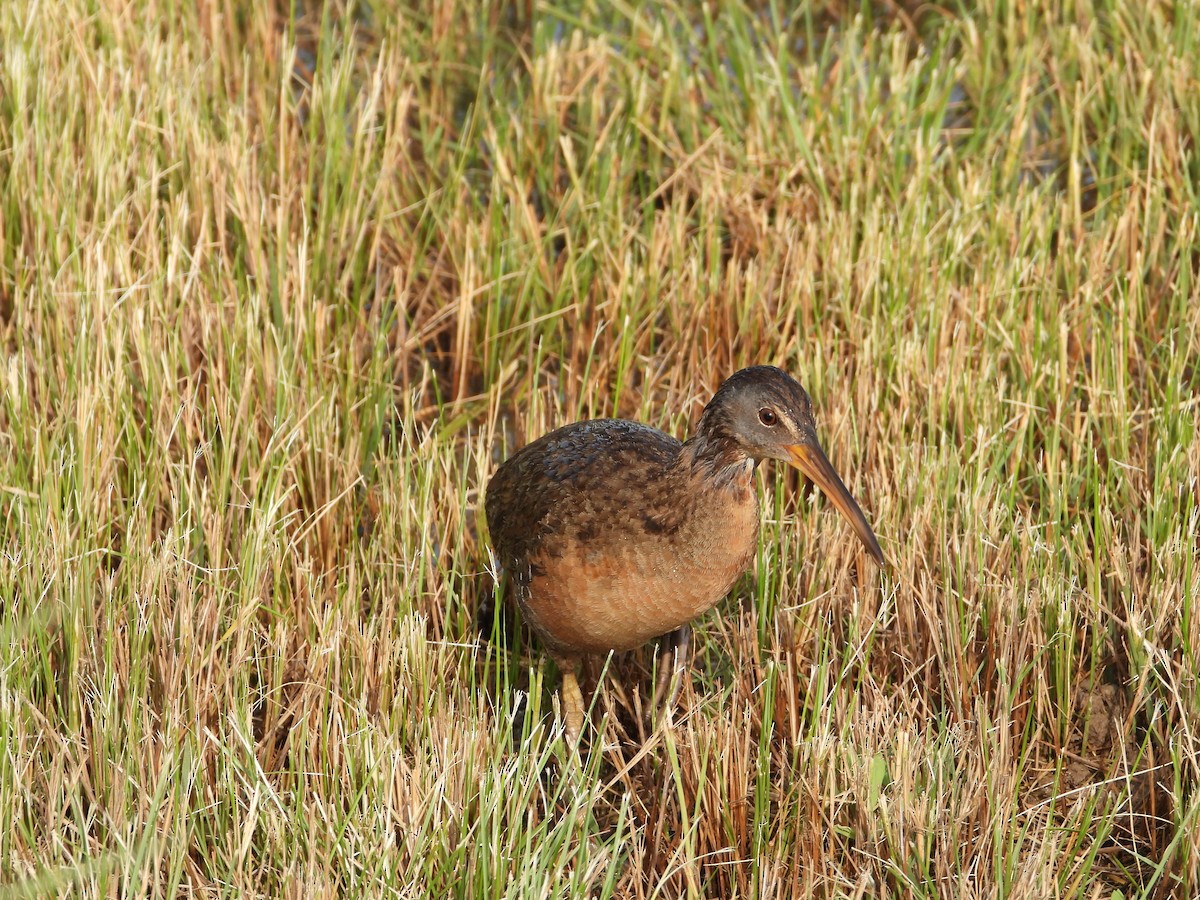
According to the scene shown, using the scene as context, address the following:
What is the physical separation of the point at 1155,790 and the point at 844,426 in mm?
1405

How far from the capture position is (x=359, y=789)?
3320 millimetres

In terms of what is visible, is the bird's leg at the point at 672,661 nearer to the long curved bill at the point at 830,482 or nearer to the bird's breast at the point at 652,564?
the bird's breast at the point at 652,564

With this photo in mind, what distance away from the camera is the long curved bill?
3.62m

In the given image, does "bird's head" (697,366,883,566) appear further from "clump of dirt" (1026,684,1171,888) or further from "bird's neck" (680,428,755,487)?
"clump of dirt" (1026,684,1171,888)

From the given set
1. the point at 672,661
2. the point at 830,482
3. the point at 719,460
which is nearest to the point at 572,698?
the point at 672,661

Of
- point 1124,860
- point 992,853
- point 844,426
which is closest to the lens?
point 992,853

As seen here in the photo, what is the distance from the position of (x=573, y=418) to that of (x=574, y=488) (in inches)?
→ 41.3

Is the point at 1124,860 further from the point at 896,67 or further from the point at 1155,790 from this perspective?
the point at 896,67

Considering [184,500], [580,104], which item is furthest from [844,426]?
[580,104]

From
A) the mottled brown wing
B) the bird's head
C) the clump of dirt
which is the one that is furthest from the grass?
the bird's head

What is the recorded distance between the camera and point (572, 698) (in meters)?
4.08

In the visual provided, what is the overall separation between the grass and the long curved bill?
0.96 feet

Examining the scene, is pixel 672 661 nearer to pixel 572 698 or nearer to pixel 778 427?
pixel 572 698

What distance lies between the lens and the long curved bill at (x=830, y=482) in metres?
3.62
